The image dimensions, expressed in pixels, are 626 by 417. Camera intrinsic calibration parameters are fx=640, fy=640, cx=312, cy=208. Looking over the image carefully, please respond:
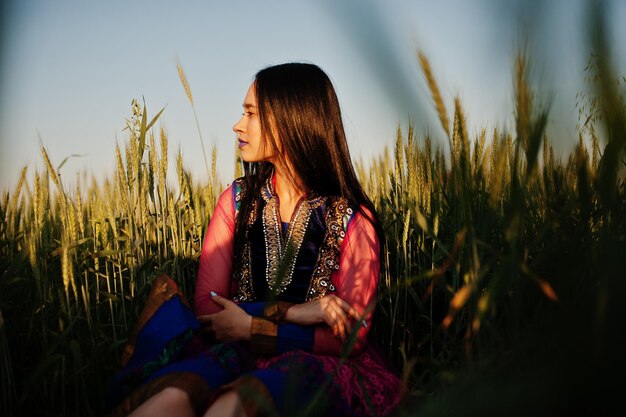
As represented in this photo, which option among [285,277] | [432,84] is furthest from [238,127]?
[432,84]

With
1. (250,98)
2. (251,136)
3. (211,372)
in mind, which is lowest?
(211,372)

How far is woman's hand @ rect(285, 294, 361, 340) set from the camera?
1596 millimetres

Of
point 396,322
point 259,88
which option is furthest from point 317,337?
point 259,88

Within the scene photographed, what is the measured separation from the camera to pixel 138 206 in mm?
1904

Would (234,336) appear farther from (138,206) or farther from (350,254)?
(138,206)

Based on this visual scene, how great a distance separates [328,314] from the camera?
1.60 m

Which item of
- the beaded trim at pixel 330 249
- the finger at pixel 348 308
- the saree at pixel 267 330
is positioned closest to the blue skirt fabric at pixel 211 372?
the saree at pixel 267 330

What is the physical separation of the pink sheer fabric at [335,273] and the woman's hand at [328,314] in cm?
4

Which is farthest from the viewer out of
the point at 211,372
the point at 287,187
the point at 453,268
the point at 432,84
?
the point at 287,187

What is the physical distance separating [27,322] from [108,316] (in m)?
0.29

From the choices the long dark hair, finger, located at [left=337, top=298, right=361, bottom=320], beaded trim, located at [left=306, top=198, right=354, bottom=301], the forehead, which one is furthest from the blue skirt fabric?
the forehead

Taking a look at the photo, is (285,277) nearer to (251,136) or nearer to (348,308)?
(348,308)

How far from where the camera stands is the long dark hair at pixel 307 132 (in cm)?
188

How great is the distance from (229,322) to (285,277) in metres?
0.21
